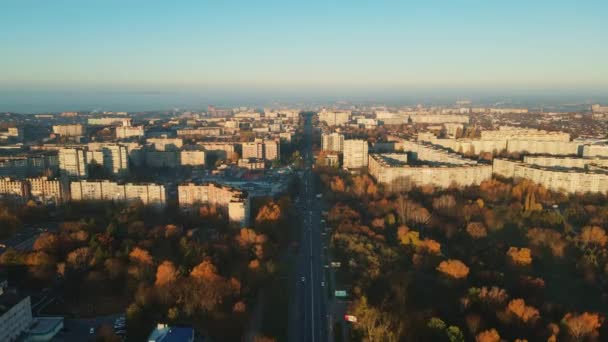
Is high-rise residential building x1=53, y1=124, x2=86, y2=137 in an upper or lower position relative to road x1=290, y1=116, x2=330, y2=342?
upper

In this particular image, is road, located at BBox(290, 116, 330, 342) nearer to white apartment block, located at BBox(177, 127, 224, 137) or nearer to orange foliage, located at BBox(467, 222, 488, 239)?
orange foliage, located at BBox(467, 222, 488, 239)

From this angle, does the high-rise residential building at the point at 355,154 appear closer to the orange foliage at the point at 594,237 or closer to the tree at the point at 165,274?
the orange foliage at the point at 594,237

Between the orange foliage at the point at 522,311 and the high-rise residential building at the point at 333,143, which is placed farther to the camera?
the high-rise residential building at the point at 333,143

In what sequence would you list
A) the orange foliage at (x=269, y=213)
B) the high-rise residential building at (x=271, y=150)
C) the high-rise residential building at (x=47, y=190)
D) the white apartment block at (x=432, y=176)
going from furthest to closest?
the high-rise residential building at (x=271, y=150) < the white apartment block at (x=432, y=176) < the high-rise residential building at (x=47, y=190) < the orange foliage at (x=269, y=213)

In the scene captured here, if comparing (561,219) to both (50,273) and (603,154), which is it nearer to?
(603,154)

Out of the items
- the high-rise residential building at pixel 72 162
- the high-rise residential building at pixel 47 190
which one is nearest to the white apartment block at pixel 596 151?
the high-rise residential building at pixel 47 190

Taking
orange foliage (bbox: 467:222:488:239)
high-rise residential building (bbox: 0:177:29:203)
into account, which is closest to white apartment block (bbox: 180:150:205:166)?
high-rise residential building (bbox: 0:177:29:203)

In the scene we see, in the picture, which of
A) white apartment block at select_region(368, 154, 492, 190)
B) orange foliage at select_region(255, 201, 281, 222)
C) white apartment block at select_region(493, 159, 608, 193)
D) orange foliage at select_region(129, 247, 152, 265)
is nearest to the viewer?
orange foliage at select_region(129, 247, 152, 265)
